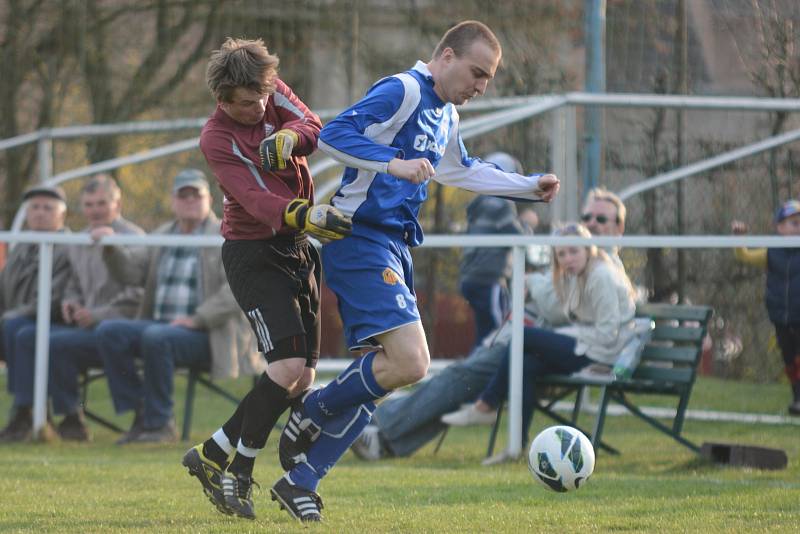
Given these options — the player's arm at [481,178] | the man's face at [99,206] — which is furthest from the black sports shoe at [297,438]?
the man's face at [99,206]

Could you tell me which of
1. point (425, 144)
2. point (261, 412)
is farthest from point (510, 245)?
point (261, 412)

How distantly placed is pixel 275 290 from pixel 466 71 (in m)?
1.21

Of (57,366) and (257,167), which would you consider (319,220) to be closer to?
(257,167)

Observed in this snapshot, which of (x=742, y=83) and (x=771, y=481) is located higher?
(x=742, y=83)

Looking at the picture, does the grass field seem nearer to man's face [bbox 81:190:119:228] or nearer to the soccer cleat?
the soccer cleat

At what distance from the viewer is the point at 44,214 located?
10133mm

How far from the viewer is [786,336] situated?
9.50 meters

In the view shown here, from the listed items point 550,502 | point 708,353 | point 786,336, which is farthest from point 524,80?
point 550,502

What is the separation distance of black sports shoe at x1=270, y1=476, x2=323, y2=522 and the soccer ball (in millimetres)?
957

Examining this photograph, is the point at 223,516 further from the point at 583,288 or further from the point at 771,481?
the point at 583,288

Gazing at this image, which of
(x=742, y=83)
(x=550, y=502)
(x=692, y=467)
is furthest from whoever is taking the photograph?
(x=742, y=83)

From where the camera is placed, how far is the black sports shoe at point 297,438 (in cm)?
583

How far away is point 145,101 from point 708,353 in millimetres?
6764

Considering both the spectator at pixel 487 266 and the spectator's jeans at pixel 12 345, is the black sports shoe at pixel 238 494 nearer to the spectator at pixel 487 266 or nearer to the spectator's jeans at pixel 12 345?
the spectator's jeans at pixel 12 345
